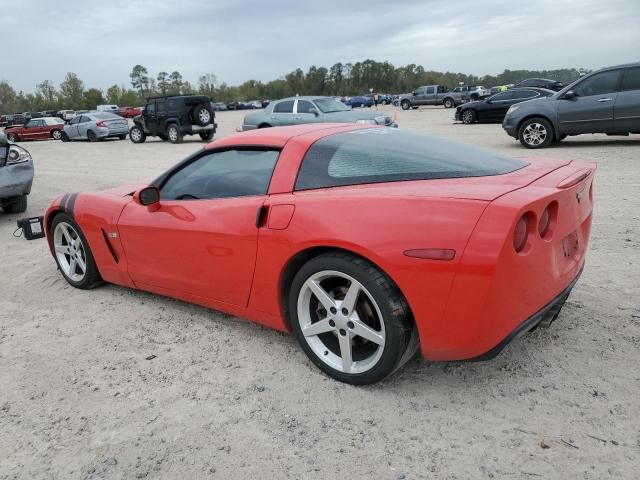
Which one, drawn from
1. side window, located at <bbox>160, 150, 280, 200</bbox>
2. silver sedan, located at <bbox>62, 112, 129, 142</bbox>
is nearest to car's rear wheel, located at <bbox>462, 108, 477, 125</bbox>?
silver sedan, located at <bbox>62, 112, 129, 142</bbox>

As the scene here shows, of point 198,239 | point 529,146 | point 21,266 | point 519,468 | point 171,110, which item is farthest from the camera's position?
point 171,110

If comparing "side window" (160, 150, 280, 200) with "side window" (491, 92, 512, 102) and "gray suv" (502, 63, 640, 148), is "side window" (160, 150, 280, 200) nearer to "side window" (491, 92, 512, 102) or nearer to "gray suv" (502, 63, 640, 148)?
"gray suv" (502, 63, 640, 148)

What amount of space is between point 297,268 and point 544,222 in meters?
1.25

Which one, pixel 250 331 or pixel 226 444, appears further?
pixel 250 331

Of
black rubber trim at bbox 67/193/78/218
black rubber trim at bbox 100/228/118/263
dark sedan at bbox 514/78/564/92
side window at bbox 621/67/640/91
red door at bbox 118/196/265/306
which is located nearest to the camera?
red door at bbox 118/196/265/306

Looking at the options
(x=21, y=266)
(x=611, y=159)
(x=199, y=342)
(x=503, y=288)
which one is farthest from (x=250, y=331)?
(x=611, y=159)

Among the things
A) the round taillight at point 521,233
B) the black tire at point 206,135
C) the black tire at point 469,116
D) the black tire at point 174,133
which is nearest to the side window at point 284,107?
the black tire at point 206,135

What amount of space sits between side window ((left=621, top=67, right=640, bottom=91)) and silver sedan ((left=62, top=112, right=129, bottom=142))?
1869 cm

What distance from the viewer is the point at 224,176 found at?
326cm

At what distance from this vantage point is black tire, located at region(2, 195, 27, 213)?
7637 mm

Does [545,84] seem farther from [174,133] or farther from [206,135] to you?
[174,133]

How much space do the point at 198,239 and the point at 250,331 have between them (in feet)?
2.35

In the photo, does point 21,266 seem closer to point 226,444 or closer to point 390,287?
point 226,444

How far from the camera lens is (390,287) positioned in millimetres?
2387
